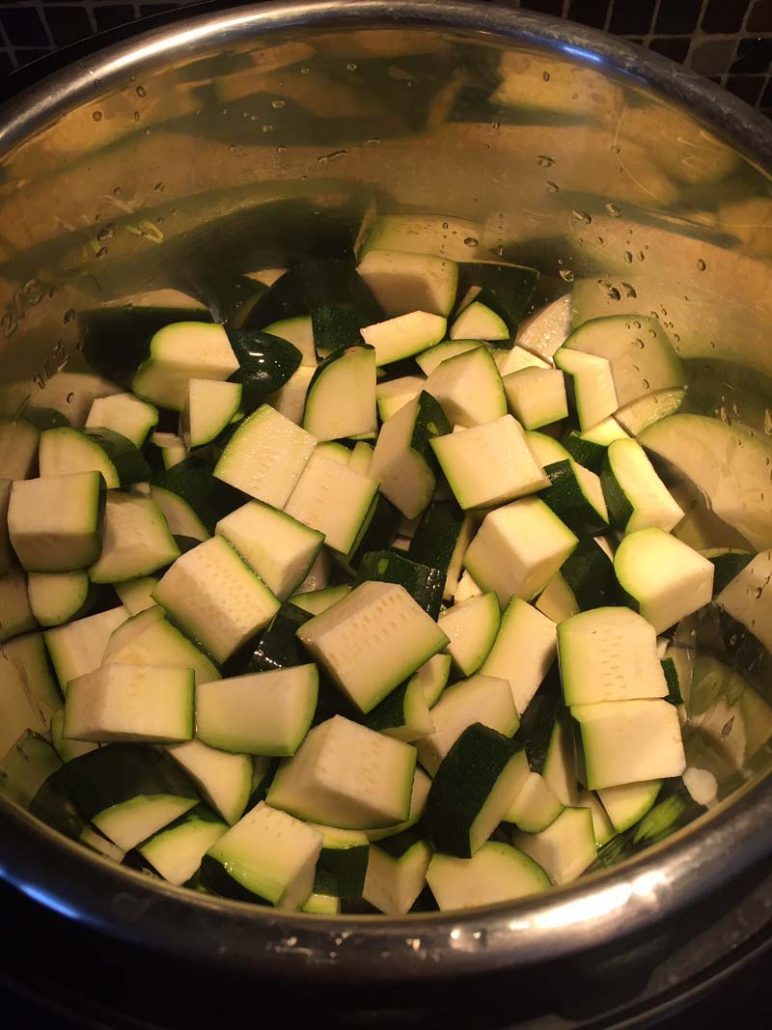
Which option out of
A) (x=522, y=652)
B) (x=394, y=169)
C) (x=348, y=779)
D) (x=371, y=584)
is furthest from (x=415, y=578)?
(x=394, y=169)

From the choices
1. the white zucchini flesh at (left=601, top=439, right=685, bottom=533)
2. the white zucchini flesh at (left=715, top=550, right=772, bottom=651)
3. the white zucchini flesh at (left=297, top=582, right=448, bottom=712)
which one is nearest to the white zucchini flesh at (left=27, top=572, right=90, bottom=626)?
the white zucchini flesh at (left=297, top=582, right=448, bottom=712)

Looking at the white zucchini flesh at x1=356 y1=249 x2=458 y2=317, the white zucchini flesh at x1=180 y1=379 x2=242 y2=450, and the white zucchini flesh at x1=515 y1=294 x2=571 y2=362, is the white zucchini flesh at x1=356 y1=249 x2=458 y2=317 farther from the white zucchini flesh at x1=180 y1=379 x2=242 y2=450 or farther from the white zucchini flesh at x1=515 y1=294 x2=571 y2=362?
the white zucchini flesh at x1=180 y1=379 x2=242 y2=450

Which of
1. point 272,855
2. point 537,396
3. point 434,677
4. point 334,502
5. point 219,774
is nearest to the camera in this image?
point 272,855

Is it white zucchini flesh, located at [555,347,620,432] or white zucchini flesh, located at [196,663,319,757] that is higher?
white zucchini flesh, located at [555,347,620,432]

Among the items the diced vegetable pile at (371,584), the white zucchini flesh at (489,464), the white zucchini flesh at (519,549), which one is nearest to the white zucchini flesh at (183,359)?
the diced vegetable pile at (371,584)

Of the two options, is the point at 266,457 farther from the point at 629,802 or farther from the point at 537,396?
the point at 629,802

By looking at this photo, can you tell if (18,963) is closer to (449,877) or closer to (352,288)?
(449,877)
